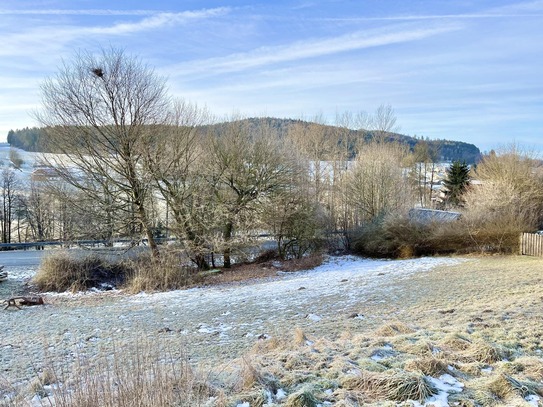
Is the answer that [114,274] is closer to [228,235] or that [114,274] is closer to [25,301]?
[25,301]

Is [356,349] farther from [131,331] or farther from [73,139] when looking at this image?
[73,139]

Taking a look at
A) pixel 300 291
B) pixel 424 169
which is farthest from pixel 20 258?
pixel 424 169

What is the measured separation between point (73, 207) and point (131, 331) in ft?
38.7

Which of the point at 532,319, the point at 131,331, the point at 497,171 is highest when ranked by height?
the point at 497,171

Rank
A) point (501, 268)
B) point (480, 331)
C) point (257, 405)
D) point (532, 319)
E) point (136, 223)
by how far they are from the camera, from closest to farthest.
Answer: point (257, 405), point (480, 331), point (532, 319), point (501, 268), point (136, 223)

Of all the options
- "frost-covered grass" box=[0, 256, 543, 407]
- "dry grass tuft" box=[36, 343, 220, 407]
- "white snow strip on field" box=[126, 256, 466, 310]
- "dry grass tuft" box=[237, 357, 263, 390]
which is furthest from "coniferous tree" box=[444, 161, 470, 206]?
"dry grass tuft" box=[36, 343, 220, 407]

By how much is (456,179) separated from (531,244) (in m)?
25.3

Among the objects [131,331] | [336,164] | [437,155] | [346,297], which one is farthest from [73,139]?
[437,155]

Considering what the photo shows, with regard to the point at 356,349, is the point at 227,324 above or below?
below

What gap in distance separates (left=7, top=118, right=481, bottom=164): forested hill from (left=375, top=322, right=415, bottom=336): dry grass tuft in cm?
1586

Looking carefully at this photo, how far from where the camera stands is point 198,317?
408 inches

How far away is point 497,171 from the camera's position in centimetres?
3042

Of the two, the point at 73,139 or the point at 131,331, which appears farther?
the point at 73,139

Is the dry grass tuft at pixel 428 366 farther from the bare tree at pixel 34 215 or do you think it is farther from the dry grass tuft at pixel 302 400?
the bare tree at pixel 34 215
